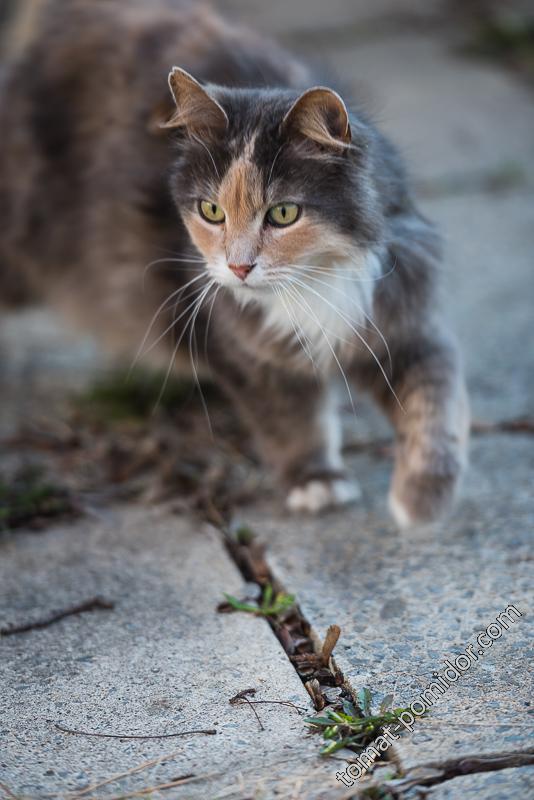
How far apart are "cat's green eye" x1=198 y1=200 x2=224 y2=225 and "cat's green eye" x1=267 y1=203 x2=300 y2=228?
0.12 metres

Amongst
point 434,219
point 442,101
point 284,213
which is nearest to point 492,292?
point 434,219

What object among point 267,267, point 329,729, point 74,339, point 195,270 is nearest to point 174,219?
point 195,270

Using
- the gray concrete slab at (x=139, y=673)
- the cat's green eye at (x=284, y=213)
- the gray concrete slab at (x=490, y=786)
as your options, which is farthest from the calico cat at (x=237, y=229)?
the gray concrete slab at (x=490, y=786)

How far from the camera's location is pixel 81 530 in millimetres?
2514

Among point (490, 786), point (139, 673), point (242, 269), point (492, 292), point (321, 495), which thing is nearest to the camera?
point (490, 786)

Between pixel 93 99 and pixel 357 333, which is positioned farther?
pixel 93 99

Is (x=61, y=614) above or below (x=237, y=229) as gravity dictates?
below

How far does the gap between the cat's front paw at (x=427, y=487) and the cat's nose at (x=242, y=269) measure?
2.11 ft

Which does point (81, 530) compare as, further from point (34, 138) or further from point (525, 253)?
point (525, 253)

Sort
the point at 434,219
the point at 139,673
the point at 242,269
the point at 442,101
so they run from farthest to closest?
the point at 442,101, the point at 434,219, the point at 242,269, the point at 139,673

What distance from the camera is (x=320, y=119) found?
1979 mm

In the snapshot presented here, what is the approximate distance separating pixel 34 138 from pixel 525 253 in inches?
69.5

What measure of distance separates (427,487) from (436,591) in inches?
12.3

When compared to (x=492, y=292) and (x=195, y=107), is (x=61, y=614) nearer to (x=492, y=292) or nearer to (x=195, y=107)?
(x=195, y=107)
